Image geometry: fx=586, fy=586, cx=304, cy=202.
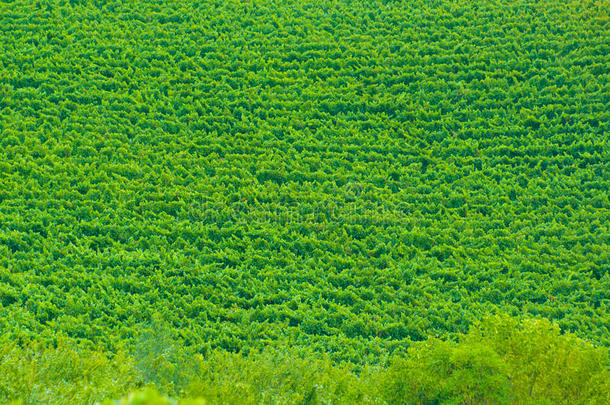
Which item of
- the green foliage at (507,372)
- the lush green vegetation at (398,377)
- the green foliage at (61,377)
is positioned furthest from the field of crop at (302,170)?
the green foliage at (507,372)

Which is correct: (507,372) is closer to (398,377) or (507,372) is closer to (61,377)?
(398,377)

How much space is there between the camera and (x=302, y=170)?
11.4 metres

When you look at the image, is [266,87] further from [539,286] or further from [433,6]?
[539,286]

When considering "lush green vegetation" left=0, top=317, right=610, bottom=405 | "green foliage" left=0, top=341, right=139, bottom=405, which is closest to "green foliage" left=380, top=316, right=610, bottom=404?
"lush green vegetation" left=0, top=317, right=610, bottom=405

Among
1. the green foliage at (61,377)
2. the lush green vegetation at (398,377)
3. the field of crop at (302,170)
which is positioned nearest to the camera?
the green foliage at (61,377)

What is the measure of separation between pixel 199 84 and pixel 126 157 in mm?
2842

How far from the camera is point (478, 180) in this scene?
36.6ft

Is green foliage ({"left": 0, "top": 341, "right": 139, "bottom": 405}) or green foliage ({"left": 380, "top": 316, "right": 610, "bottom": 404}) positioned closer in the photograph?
green foliage ({"left": 0, "top": 341, "right": 139, "bottom": 405})

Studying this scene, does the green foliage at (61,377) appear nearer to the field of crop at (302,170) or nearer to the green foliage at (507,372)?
the field of crop at (302,170)

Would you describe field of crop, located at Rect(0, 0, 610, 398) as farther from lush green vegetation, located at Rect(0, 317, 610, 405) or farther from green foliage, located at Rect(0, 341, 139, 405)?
lush green vegetation, located at Rect(0, 317, 610, 405)

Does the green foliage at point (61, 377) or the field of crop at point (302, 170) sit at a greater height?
the field of crop at point (302, 170)

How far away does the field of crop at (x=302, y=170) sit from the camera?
336 inches

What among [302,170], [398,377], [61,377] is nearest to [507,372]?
[398,377]

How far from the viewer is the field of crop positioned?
28.0 feet
